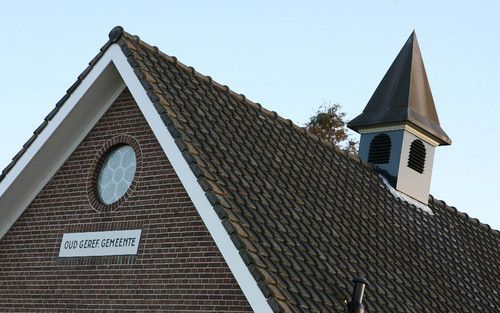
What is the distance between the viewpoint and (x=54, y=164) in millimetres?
15844

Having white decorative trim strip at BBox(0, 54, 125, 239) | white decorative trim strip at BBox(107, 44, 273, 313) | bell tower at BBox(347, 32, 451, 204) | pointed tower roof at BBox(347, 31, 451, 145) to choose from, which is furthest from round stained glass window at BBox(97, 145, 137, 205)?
pointed tower roof at BBox(347, 31, 451, 145)

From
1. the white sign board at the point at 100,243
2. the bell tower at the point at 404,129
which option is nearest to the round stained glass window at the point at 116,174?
the white sign board at the point at 100,243

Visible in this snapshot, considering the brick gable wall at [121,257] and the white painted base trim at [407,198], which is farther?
the white painted base trim at [407,198]

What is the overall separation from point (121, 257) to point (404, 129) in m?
8.57

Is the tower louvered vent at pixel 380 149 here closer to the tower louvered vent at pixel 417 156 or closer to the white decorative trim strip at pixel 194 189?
the tower louvered vent at pixel 417 156

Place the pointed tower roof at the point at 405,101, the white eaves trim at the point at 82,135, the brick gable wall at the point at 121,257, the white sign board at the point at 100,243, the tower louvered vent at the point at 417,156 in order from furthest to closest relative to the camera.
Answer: the pointed tower roof at the point at 405,101
the tower louvered vent at the point at 417,156
the white sign board at the point at 100,243
the white eaves trim at the point at 82,135
the brick gable wall at the point at 121,257

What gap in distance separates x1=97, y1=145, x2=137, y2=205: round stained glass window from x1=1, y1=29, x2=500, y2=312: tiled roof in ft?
3.64

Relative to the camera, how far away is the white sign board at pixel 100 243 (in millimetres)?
14039

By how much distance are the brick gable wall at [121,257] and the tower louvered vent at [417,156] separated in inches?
303

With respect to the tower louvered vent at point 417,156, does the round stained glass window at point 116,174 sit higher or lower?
lower

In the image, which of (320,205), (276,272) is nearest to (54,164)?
(320,205)

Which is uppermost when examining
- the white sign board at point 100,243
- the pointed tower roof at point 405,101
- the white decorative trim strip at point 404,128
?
the pointed tower roof at point 405,101

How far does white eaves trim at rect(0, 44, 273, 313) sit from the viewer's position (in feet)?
44.1

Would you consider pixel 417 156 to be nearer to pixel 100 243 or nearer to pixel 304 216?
pixel 304 216
